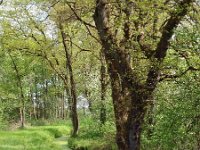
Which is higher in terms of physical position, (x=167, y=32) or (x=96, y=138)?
(x=167, y=32)

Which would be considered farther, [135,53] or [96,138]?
[96,138]

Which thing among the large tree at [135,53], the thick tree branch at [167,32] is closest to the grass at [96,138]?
the large tree at [135,53]

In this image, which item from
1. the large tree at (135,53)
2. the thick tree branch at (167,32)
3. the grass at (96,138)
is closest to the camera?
the thick tree branch at (167,32)

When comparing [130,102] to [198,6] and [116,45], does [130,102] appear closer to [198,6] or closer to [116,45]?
[116,45]

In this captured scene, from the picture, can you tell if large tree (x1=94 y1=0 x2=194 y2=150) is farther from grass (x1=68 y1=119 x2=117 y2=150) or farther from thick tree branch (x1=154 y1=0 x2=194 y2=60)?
grass (x1=68 y1=119 x2=117 y2=150)

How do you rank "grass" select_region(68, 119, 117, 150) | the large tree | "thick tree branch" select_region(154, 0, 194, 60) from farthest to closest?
1. "grass" select_region(68, 119, 117, 150)
2. the large tree
3. "thick tree branch" select_region(154, 0, 194, 60)

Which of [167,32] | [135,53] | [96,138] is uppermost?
[167,32]

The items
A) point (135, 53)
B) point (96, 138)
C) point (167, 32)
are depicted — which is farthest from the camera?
point (96, 138)

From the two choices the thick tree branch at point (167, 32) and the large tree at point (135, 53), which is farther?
the large tree at point (135, 53)

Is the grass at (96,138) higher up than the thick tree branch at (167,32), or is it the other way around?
the thick tree branch at (167,32)

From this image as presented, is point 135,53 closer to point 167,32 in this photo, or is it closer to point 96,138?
point 167,32

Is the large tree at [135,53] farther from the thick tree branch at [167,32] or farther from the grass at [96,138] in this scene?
the grass at [96,138]

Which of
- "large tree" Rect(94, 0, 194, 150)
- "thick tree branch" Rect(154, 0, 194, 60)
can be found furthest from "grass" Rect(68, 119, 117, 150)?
"thick tree branch" Rect(154, 0, 194, 60)

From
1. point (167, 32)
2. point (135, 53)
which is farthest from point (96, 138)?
point (167, 32)
